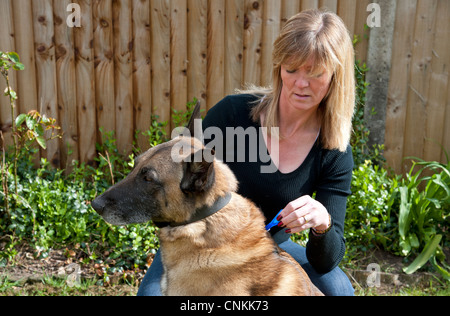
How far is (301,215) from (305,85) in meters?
0.96

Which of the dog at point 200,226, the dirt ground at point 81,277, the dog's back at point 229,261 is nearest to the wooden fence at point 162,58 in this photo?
the dirt ground at point 81,277

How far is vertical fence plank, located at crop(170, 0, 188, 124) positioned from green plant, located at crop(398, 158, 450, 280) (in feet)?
8.76

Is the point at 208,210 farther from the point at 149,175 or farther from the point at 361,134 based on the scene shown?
the point at 361,134

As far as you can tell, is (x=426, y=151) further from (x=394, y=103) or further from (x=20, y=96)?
(x=20, y=96)

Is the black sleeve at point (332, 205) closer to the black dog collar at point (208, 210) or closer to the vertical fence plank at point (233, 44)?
the black dog collar at point (208, 210)

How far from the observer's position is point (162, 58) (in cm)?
541

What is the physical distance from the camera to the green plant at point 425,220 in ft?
15.5

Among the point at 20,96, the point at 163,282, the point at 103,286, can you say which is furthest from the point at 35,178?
the point at 163,282

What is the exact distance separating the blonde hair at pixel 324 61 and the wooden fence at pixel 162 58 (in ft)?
6.81

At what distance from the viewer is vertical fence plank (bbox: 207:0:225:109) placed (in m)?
5.39
